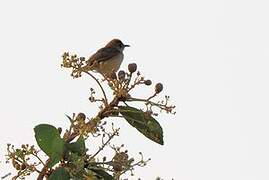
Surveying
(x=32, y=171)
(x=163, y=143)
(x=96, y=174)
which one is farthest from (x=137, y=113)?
(x=32, y=171)

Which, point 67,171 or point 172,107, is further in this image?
point 172,107

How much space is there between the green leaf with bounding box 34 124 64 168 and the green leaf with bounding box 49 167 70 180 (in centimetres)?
6

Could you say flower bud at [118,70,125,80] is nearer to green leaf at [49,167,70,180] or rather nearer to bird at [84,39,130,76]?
green leaf at [49,167,70,180]

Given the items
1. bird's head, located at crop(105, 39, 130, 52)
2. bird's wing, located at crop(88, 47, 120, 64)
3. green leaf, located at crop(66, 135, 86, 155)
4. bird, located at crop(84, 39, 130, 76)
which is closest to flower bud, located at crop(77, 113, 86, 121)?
green leaf, located at crop(66, 135, 86, 155)

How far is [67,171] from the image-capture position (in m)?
3.16

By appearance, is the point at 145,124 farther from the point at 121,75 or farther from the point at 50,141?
the point at 50,141

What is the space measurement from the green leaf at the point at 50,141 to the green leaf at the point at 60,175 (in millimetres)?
56

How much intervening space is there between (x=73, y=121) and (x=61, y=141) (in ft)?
0.47

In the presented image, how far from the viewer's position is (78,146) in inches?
130

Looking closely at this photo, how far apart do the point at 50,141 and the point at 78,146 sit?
153 mm

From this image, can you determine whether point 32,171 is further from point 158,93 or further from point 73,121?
point 158,93

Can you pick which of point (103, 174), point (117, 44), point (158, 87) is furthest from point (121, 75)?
point (117, 44)

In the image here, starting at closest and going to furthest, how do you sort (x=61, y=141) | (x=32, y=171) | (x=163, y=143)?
(x=32, y=171) < (x=61, y=141) < (x=163, y=143)

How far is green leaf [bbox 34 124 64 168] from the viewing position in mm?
3201
